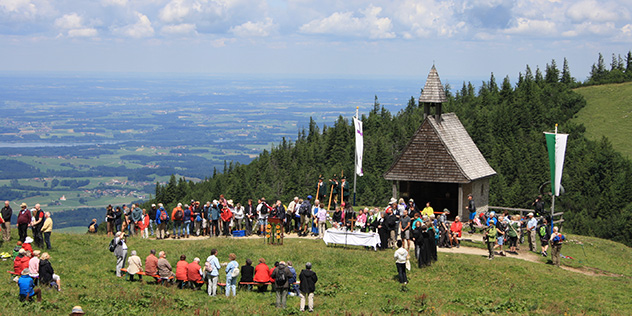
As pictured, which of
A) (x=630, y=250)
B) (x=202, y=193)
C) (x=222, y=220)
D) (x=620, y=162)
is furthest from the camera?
(x=202, y=193)

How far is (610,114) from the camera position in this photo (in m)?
93.1

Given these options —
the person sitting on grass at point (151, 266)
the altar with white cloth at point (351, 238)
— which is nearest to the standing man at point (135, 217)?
the person sitting on grass at point (151, 266)

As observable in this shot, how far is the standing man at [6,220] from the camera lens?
23609mm

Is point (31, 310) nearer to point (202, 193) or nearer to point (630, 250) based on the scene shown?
point (630, 250)

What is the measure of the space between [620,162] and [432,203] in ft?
188

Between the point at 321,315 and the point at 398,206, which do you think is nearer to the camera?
the point at 321,315

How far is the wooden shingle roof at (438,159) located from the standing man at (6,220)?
1973 cm

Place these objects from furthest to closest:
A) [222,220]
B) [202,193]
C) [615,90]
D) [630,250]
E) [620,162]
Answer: [202,193], [615,90], [620,162], [630,250], [222,220]

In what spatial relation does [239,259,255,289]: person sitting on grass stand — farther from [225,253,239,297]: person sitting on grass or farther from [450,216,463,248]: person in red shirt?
[450,216,463,248]: person in red shirt

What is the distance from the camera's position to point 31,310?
17.0 metres

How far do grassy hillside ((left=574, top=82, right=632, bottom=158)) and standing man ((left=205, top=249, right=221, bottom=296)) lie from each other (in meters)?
80.2

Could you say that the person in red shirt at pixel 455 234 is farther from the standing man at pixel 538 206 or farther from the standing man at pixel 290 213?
the standing man at pixel 290 213

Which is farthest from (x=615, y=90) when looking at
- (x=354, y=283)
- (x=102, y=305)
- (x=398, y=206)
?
(x=102, y=305)

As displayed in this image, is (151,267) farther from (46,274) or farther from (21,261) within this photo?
(21,261)
